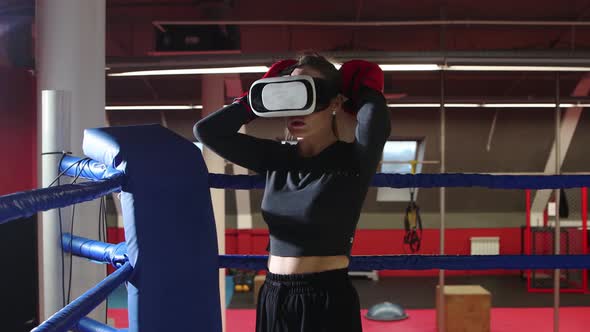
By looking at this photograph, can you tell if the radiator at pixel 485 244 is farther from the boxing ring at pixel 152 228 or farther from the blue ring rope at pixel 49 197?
the blue ring rope at pixel 49 197

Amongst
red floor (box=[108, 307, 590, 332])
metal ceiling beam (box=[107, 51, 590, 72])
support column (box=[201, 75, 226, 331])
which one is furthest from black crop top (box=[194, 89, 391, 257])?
red floor (box=[108, 307, 590, 332])

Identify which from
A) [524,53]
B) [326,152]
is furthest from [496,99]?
[326,152]

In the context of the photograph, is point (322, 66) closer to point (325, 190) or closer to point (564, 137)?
point (325, 190)

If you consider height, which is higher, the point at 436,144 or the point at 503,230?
the point at 436,144

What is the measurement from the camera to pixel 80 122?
2564 millimetres

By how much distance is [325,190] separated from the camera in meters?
1.39

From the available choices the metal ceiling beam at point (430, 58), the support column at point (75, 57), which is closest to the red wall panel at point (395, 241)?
the metal ceiling beam at point (430, 58)

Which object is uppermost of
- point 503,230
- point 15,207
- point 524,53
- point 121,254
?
point 524,53

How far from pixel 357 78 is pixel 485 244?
9.49m

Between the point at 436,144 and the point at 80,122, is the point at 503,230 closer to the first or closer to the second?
the point at 436,144

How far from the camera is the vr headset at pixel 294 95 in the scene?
1376 millimetres

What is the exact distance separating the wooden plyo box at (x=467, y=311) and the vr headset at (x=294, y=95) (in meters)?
5.81

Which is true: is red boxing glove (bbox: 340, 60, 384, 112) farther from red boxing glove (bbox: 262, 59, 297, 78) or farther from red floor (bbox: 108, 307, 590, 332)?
red floor (bbox: 108, 307, 590, 332)

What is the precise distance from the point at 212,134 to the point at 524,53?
4234 millimetres
